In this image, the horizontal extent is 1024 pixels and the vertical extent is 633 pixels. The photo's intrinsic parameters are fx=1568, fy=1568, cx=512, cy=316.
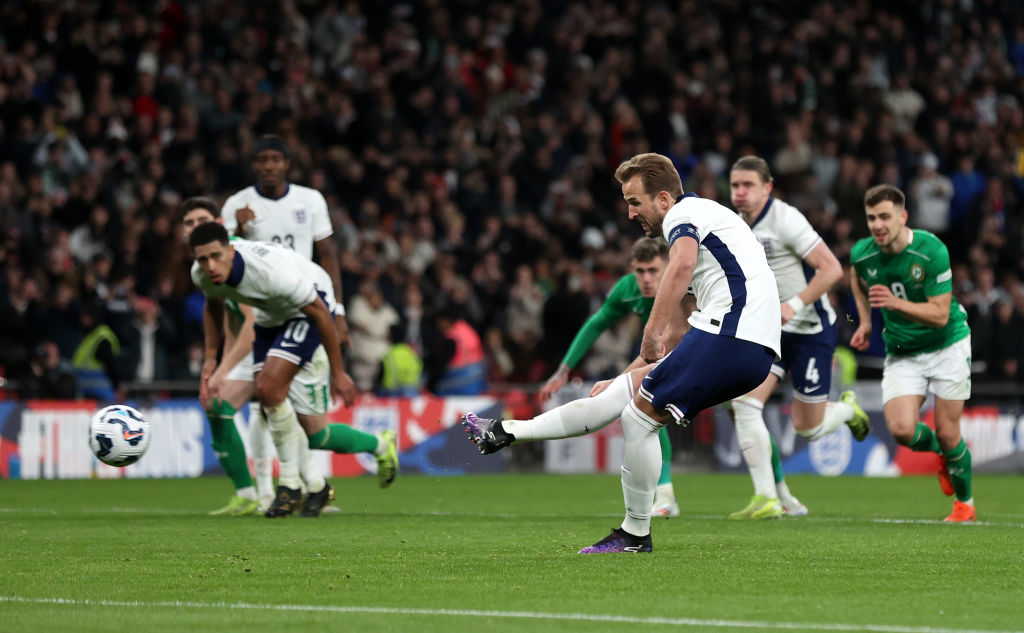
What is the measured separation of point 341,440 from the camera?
444 inches

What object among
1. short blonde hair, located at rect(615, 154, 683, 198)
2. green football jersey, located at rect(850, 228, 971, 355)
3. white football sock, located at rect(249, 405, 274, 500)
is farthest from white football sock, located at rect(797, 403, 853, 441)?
short blonde hair, located at rect(615, 154, 683, 198)

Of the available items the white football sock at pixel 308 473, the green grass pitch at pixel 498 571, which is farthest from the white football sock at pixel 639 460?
the white football sock at pixel 308 473

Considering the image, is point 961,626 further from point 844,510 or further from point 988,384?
point 988,384

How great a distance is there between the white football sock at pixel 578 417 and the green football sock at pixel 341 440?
11.3ft

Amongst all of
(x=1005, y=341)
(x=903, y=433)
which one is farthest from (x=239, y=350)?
(x=1005, y=341)

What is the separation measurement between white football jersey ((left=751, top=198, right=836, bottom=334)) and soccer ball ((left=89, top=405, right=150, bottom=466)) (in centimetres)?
446

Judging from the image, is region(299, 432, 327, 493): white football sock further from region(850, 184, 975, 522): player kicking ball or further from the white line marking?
the white line marking

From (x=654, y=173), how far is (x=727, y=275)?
0.63m

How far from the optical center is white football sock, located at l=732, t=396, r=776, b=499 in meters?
11.1

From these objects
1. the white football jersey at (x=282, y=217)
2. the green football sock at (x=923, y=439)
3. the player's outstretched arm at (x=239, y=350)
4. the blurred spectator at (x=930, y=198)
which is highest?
the blurred spectator at (x=930, y=198)

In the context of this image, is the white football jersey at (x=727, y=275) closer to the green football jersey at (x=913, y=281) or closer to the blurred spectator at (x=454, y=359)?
the green football jersey at (x=913, y=281)

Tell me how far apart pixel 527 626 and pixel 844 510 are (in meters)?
6.94

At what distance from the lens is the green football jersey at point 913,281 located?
35.3 ft

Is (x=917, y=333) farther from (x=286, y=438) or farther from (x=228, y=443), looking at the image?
(x=228, y=443)
